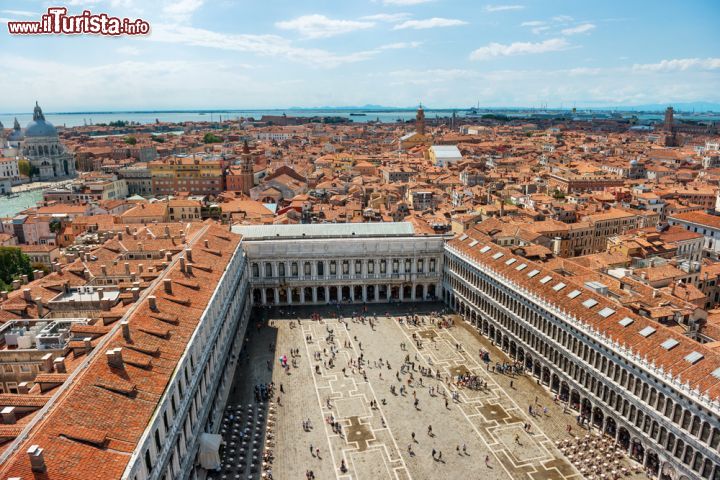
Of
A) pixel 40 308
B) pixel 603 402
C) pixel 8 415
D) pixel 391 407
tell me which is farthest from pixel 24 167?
pixel 603 402

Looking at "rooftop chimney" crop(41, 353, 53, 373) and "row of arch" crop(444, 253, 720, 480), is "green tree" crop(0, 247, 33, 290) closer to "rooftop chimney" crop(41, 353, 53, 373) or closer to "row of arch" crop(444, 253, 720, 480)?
"rooftop chimney" crop(41, 353, 53, 373)

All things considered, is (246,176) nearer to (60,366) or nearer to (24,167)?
(24,167)

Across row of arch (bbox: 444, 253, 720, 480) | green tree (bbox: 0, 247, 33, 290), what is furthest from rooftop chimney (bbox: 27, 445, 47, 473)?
green tree (bbox: 0, 247, 33, 290)

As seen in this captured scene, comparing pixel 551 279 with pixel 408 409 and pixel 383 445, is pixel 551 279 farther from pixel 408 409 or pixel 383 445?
pixel 383 445

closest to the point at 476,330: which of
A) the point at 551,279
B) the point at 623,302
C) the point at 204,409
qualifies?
the point at 551,279

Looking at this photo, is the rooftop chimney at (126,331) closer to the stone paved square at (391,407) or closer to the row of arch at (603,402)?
the stone paved square at (391,407)

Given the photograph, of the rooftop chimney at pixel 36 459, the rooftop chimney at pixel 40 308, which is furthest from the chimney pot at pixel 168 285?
the rooftop chimney at pixel 36 459
